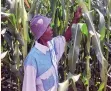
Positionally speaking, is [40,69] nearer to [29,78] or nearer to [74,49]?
[29,78]

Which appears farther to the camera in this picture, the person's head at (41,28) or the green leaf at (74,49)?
the green leaf at (74,49)

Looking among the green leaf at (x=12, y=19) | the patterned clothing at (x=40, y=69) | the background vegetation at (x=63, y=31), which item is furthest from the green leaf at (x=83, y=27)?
the green leaf at (x=12, y=19)

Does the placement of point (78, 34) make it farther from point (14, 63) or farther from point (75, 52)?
point (14, 63)

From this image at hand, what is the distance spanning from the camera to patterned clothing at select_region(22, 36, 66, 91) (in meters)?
1.59

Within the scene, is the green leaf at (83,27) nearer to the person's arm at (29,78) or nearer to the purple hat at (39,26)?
the purple hat at (39,26)

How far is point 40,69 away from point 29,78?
0.08 meters

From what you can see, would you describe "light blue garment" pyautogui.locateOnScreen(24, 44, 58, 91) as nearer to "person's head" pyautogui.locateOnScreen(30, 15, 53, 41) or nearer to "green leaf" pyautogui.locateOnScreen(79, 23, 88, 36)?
"person's head" pyautogui.locateOnScreen(30, 15, 53, 41)

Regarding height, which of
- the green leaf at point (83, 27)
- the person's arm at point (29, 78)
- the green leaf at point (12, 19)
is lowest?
the person's arm at point (29, 78)

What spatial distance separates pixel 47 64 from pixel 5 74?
1.22 metres

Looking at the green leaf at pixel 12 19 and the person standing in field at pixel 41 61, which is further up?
the green leaf at pixel 12 19

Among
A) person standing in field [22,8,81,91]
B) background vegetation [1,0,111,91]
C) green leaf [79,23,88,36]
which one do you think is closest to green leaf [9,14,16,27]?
background vegetation [1,0,111,91]

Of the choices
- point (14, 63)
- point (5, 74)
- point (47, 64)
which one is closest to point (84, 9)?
point (47, 64)

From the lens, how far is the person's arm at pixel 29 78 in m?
1.58

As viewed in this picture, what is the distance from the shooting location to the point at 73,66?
1.88 metres
